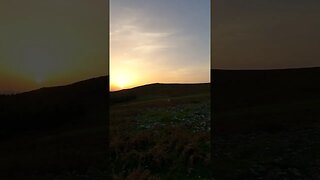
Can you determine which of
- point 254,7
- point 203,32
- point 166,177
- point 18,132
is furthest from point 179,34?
point 18,132

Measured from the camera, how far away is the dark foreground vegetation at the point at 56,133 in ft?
17.2

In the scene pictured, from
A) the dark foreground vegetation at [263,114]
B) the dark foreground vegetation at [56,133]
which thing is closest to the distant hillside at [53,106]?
the dark foreground vegetation at [56,133]

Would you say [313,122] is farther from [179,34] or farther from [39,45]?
[39,45]

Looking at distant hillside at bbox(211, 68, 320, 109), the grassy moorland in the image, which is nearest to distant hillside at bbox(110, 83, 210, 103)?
the grassy moorland

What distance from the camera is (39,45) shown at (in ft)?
17.6

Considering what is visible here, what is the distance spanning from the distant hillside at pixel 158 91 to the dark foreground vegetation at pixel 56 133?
11.0 inches

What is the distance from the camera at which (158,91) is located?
6.17 meters

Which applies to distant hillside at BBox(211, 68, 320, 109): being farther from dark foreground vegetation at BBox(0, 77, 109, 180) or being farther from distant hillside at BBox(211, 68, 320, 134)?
dark foreground vegetation at BBox(0, 77, 109, 180)

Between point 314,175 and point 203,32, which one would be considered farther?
point 203,32

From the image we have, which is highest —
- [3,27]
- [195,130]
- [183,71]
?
[3,27]

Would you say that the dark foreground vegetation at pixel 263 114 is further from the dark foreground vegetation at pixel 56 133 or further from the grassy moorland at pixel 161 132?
the dark foreground vegetation at pixel 56 133

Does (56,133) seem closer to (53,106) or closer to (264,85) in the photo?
(53,106)

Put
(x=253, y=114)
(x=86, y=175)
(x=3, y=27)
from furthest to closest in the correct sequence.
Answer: (x=253, y=114)
(x=86, y=175)
(x=3, y=27)

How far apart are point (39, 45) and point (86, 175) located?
4.72ft
